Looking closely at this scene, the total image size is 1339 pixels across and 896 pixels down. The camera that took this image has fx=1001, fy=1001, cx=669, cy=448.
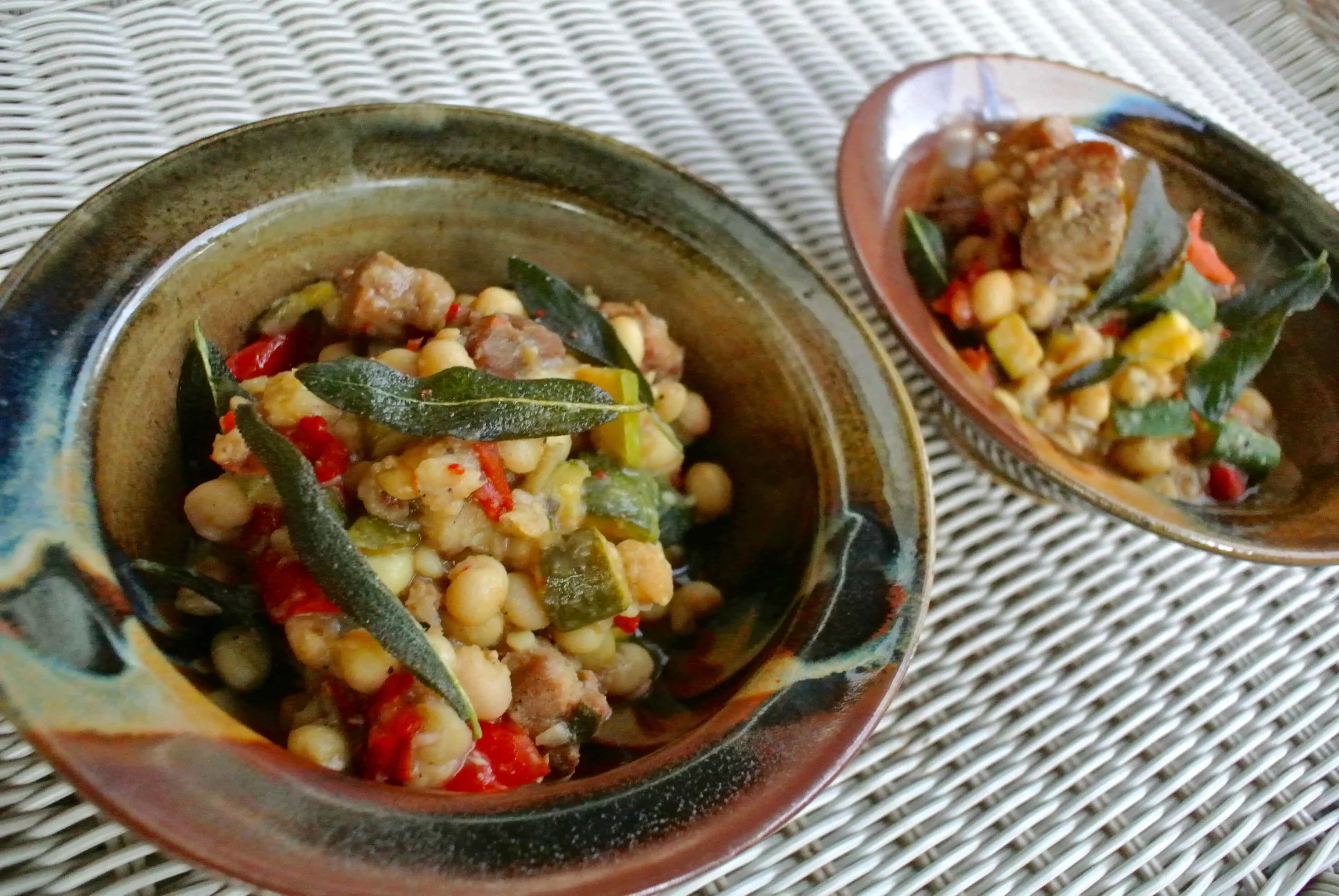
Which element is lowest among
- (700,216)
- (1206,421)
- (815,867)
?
(815,867)

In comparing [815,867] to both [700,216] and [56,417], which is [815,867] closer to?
[700,216]

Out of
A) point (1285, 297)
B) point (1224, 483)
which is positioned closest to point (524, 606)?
point (1224, 483)

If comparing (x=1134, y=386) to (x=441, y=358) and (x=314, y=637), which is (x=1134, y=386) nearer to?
(x=441, y=358)

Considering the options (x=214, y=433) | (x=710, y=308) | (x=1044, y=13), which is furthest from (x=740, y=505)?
(x=1044, y=13)

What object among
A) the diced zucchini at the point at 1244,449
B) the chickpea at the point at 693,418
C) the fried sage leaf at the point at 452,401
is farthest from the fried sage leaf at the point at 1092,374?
the fried sage leaf at the point at 452,401

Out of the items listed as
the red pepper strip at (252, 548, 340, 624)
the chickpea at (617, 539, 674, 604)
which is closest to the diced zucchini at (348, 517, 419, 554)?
the red pepper strip at (252, 548, 340, 624)
